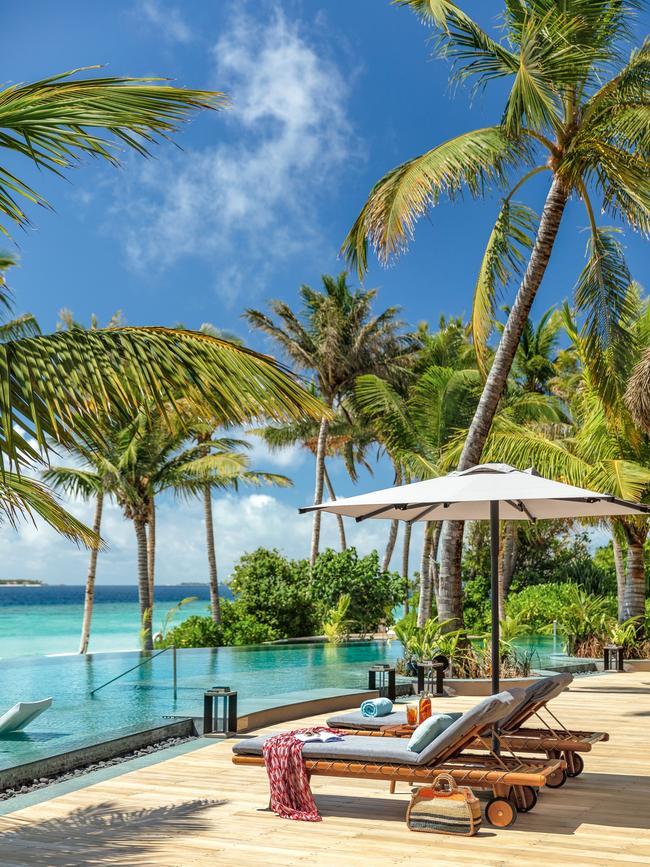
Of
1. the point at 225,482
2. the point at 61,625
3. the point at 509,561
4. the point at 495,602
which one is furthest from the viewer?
the point at 61,625

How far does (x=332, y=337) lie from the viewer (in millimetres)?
30047

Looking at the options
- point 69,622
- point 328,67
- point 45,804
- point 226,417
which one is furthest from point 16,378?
point 328,67

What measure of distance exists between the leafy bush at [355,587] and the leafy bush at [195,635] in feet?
9.85

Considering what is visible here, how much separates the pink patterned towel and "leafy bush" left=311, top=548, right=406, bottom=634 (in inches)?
725

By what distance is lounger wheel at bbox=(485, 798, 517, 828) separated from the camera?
234 inches

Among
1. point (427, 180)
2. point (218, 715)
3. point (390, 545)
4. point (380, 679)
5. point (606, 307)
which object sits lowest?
point (218, 715)

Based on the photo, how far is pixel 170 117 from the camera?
4.64 m

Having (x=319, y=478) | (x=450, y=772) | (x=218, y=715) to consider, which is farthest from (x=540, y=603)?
(x=450, y=772)

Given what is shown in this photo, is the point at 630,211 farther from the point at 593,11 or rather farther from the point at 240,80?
the point at 240,80

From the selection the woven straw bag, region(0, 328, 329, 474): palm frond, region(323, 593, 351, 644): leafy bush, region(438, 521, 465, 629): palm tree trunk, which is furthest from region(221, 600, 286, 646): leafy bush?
region(0, 328, 329, 474): palm frond

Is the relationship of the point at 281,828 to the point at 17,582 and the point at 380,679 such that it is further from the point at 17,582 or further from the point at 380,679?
the point at 17,582

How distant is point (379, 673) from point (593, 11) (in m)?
8.93

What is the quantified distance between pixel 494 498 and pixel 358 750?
1928 mm

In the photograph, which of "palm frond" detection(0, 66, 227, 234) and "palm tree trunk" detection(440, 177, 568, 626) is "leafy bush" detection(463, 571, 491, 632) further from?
"palm frond" detection(0, 66, 227, 234)
